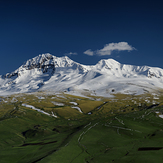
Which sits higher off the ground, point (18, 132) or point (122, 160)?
point (18, 132)

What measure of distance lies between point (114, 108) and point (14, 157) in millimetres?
138493

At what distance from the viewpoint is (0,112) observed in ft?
502

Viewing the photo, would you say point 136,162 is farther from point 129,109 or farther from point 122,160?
point 129,109

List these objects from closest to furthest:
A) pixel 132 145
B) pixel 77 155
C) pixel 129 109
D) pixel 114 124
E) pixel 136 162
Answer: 1. pixel 136 162
2. pixel 77 155
3. pixel 132 145
4. pixel 114 124
5. pixel 129 109

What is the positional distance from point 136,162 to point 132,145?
57.3 feet

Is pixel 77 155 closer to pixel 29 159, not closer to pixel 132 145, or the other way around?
pixel 29 159

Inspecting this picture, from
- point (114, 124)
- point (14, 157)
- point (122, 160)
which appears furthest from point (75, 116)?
point (122, 160)

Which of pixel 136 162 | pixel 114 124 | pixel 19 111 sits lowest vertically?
pixel 136 162

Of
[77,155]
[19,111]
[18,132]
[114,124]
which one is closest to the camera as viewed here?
[77,155]

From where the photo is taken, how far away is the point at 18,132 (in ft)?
356

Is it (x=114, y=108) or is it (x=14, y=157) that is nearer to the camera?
(x=14, y=157)

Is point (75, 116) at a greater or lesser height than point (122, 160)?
greater

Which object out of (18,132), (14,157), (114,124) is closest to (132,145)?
(114,124)

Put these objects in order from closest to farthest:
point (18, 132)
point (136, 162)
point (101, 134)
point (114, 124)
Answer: point (136, 162), point (101, 134), point (114, 124), point (18, 132)
